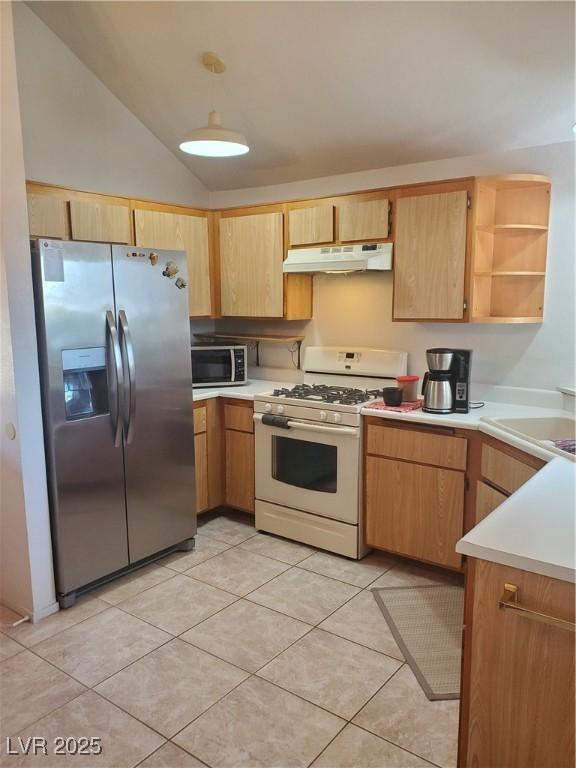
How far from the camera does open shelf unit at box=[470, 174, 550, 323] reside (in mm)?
2951

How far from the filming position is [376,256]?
3262mm

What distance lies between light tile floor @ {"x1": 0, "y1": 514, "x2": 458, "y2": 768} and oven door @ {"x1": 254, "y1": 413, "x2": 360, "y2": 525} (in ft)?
1.30

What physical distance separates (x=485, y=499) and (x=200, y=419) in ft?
5.98

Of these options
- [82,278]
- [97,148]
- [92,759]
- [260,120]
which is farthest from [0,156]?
[92,759]

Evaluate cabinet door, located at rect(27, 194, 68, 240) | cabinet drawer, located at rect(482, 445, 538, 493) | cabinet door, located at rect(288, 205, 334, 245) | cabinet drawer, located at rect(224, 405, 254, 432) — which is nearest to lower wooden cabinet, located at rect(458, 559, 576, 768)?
cabinet drawer, located at rect(482, 445, 538, 493)

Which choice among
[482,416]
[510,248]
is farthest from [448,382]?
[510,248]

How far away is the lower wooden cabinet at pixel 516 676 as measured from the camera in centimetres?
126

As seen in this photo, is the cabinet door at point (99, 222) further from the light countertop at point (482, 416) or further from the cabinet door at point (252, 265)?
the light countertop at point (482, 416)

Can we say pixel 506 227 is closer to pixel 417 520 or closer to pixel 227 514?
pixel 417 520

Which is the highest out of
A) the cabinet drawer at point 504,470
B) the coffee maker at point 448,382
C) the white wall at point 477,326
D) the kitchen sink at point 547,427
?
the white wall at point 477,326

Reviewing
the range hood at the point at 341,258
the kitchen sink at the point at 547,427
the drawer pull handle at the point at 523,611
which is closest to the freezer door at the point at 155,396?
the range hood at the point at 341,258

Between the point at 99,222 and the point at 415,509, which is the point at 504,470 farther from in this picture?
the point at 99,222

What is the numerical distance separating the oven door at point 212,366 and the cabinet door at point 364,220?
3.78ft

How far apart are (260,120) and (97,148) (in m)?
1.05
